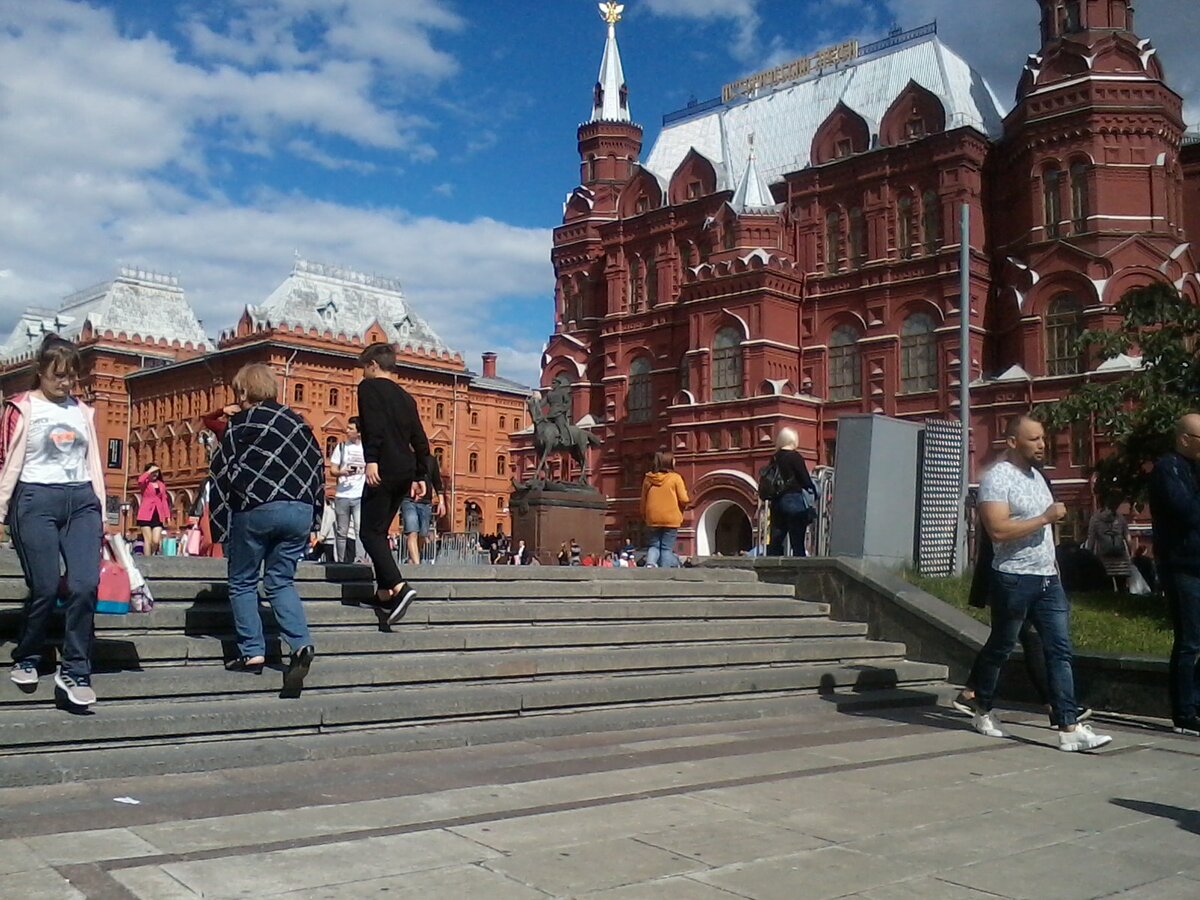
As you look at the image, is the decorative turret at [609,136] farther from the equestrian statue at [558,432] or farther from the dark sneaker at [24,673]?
the dark sneaker at [24,673]

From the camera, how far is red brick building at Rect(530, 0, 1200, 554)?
38.0m

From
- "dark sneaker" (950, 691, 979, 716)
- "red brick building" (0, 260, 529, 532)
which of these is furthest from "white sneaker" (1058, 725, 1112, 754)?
"red brick building" (0, 260, 529, 532)

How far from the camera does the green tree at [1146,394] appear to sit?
51.8 ft

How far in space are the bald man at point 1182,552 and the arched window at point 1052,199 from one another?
33.9 meters

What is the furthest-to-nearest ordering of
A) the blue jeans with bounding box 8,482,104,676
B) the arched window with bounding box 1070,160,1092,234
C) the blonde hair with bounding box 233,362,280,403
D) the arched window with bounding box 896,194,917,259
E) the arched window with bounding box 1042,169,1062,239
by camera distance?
the arched window with bounding box 896,194,917,259
the arched window with bounding box 1042,169,1062,239
the arched window with bounding box 1070,160,1092,234
the blonde hair with bounding box 233,362,280,403
the blue jeans with bounding box 8,482,104,676

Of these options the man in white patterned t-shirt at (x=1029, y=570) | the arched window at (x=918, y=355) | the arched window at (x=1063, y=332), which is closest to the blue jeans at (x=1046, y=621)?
the man in white patterned t-shirt at (x=1029, y=570)

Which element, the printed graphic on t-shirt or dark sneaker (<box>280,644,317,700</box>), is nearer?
the printed graphic on t-shirt

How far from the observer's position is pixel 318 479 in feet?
22.5

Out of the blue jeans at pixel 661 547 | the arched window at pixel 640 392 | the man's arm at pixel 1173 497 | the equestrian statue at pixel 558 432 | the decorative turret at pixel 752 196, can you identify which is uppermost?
the decorative turret at pixel 752 196

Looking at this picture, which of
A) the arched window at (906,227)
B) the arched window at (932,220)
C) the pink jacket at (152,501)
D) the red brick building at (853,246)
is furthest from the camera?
the arched window at (906,227)

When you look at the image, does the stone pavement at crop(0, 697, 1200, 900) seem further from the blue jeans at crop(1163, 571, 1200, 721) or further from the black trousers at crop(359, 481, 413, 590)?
the black trousers at crop(359, 481, 413, 590)

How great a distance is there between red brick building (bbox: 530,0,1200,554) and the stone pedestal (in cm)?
2144

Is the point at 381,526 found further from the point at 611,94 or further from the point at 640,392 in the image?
the point at 611,94

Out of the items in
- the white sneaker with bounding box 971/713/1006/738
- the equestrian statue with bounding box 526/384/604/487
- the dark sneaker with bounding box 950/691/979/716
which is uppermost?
the equestrian statue with bounding box 526/384/604/487
